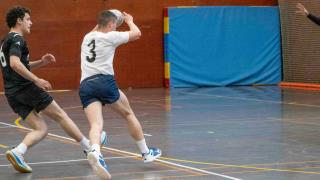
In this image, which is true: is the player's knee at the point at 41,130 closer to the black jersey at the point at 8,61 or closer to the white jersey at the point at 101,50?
the black jersey at the point at 8,61

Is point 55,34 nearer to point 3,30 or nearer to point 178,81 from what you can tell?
point 3,30

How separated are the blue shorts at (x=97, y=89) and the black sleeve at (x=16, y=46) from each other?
2.79 feet

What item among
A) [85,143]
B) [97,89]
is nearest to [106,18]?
[97,89]

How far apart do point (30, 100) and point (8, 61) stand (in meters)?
0.55

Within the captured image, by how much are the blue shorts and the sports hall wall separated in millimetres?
16122

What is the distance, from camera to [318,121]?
14.5 meters

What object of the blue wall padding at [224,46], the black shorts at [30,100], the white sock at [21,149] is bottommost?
the blue wall padding at [224,46]

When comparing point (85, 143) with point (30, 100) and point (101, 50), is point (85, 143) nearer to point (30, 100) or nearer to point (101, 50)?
point (30, 100)

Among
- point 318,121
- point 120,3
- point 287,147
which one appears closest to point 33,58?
point 120,3

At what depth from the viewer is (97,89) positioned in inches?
343

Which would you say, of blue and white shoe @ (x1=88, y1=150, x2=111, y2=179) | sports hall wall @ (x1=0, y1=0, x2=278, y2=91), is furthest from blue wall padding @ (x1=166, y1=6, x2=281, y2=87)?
blue and white shoe @ (x1=88, y1=150, x2=111, y2=179)

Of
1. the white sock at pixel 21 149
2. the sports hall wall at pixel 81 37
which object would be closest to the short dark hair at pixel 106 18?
the white sock at pixel 21 149

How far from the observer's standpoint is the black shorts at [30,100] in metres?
8.96

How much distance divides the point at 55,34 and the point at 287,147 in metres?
15.6
